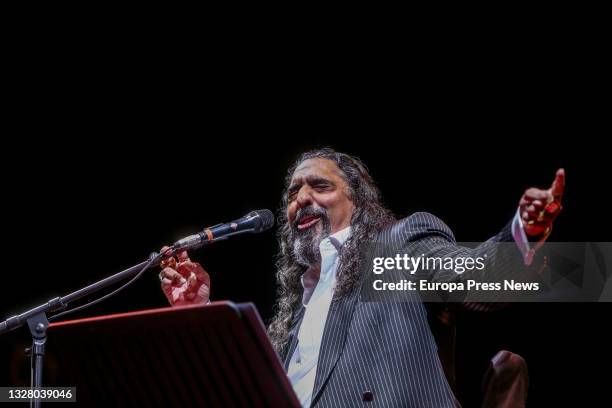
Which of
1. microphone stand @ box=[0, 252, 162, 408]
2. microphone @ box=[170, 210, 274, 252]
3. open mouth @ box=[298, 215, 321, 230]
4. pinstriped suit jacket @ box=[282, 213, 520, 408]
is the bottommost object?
pinstriped suit jacket @ box=[282, 213, 520, 408]

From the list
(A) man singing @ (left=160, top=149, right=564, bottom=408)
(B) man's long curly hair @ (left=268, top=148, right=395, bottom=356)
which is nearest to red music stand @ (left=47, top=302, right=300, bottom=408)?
(A) man singing @ (left=160, top=149, right=564, bottom=408)

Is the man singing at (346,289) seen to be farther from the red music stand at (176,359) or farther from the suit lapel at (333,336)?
the red music stand at (176,359)

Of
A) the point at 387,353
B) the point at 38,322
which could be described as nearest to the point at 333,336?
the point at 387,353

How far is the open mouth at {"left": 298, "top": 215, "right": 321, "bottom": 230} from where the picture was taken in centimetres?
301

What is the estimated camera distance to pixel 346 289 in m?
2.61

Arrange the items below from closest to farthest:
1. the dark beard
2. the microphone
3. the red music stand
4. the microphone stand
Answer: the red music stand → the microphone stand → the microphone → the dark beard

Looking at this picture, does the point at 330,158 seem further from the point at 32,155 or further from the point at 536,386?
the point at 32,155

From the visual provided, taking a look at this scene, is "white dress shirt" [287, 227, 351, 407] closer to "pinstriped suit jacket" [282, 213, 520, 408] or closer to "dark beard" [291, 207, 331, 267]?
"dark beard" [291, 207, 331, 267]

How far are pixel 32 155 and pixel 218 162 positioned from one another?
3.86ft

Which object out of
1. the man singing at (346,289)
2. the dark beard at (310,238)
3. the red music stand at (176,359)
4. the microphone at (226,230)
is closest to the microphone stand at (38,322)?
the microphone at (226,230)

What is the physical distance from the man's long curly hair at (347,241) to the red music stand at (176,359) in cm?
128

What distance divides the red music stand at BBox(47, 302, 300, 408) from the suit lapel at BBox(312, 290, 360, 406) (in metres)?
0.90

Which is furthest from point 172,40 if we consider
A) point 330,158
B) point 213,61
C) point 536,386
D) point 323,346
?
point 536,386

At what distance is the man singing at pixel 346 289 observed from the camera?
2.24m
